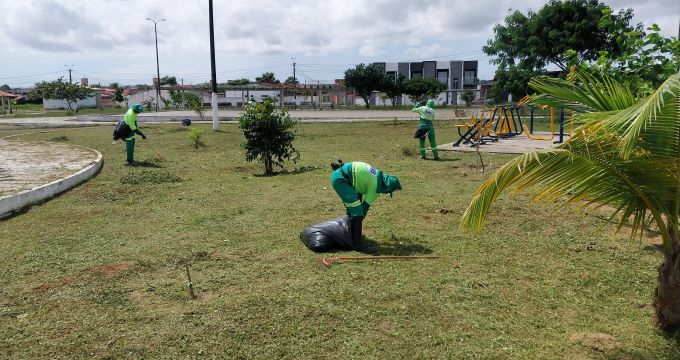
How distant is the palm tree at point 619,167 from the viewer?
281 cm

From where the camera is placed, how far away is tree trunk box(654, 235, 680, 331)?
3.21 m

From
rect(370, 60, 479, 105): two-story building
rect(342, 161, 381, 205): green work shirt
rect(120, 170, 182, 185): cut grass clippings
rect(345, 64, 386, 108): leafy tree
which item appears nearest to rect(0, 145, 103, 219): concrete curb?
rect(120, 170, 182, 185): cut grass clippings

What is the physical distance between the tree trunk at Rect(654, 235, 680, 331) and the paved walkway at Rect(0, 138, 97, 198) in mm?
8344

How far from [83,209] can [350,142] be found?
1036 cm

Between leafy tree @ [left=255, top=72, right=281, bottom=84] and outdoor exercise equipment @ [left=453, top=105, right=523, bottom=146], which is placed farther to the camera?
leafy tree @ [left=255, top=72, right=281, bottom=84]

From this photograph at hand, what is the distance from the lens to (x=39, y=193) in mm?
8148

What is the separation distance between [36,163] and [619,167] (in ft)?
40.7

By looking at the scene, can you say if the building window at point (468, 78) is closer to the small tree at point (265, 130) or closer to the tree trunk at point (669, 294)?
the small tree at point (265, 130)

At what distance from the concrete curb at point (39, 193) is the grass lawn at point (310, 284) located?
222 mm

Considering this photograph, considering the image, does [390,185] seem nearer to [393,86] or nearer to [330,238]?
[330,238]

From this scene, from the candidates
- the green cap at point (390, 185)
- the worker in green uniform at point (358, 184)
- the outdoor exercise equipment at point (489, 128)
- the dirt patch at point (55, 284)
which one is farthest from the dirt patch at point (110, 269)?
the outdoor exercise equipment at point (489, 128)

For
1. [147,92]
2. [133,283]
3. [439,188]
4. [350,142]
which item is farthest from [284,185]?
[147,92]

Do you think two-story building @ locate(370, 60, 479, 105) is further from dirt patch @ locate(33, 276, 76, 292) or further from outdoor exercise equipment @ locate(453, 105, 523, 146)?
dirt patch @ locate(33, 276, 76, 292)

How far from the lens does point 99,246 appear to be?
5762mm
